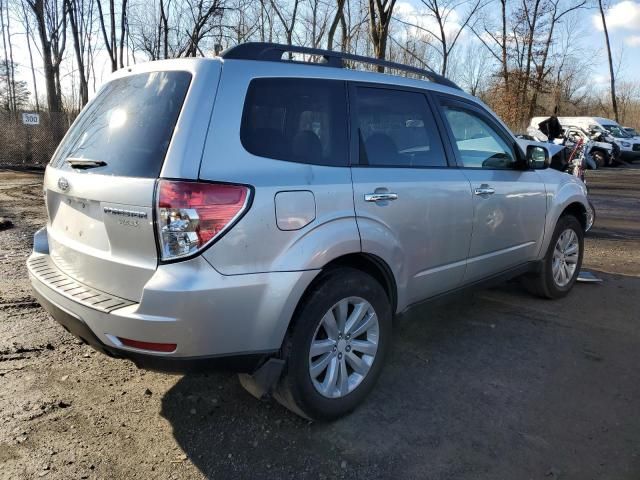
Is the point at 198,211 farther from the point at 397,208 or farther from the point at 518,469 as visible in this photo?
the point at 518,469

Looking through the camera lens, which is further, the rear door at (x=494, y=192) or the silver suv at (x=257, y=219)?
the rear door at (x=494, y=192)

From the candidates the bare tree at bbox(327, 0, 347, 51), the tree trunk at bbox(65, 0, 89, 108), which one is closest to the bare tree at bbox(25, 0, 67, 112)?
the tree trunk at bbox(65, 0, 89, 108)

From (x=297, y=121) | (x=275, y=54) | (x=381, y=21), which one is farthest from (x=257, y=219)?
(x=381, y=21)

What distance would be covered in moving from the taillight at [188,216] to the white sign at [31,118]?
17.9m

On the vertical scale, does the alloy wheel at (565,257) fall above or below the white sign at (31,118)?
below

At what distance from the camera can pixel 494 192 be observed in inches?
151

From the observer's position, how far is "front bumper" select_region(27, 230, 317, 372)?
223 cm

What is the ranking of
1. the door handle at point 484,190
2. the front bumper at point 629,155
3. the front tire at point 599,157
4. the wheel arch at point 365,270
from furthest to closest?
the front bumper at point 629,155
the front tire at point 599,157
the door handle at point 484,190
the wheel arch at point 365,270

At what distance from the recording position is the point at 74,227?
2750mm

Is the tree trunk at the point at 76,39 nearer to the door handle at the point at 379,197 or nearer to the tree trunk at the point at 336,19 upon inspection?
the tree trunk at the point at 336,19

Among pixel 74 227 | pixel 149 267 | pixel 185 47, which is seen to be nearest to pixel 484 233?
pixel 149 267

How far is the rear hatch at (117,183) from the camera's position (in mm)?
2324

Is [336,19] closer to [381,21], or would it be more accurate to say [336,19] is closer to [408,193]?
[381,21]

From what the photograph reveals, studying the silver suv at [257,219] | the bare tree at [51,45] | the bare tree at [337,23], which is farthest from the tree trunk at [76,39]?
the silver suv at [257,219]
